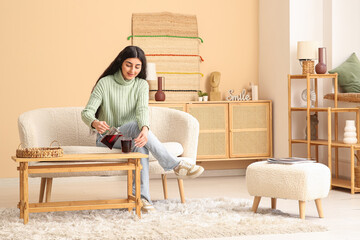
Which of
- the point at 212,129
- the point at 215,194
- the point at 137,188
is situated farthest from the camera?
the point at 212,129

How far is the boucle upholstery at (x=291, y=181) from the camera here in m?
3.46

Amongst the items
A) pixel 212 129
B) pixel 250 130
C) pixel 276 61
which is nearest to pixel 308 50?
pixel 276 61

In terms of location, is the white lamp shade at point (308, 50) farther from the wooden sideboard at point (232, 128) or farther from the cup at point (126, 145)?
the cup at point (126, 145)

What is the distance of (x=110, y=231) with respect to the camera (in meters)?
3.08

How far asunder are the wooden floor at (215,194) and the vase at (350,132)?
1.54ft

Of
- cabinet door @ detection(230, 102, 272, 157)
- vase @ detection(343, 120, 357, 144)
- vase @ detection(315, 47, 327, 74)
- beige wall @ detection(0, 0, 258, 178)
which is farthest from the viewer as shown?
cabinet door @ detection(230, 102, 272, 157)

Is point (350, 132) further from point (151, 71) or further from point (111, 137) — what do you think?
point (111, 137)

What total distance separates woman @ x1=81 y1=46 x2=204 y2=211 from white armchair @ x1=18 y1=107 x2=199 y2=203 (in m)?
0.22

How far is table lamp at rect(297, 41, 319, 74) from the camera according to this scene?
538cm

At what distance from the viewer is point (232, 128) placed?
19.4 feet

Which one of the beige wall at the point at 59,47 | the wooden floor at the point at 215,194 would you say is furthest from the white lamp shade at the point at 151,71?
the wooden floor at the point at 215,194

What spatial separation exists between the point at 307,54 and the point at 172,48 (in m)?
1.50

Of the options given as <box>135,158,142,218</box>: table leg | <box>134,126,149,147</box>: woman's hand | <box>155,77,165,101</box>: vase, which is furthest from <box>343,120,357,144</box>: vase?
<box>135,158,142,218</box>: table leg

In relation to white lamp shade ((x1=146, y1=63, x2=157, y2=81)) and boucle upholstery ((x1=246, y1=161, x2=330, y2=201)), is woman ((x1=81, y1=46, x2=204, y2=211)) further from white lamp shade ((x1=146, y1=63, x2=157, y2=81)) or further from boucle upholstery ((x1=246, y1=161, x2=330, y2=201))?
white lamp shade ((x1=146, y1=63, x2=157, y2=81))
